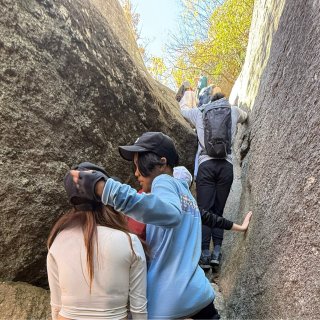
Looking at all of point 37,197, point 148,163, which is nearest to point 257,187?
point 148,163

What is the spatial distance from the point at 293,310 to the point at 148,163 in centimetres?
124

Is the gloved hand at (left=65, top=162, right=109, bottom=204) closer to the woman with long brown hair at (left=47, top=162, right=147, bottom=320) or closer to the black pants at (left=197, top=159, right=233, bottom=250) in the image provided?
the woman with long brown hair at (left=47, top=162, right=147, bottom=320)

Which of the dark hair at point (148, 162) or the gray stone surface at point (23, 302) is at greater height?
the dark hair at point (148, 162)

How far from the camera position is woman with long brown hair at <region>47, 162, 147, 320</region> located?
5.70 feet

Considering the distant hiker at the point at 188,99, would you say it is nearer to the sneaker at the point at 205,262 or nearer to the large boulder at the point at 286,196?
the large boulder at the point at 286,196

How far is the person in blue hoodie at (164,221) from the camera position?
1.59 metres

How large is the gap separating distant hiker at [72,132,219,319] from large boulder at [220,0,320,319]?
607 millimetres

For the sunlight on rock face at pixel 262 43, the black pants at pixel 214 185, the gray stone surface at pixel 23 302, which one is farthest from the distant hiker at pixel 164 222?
the sunlight on rock face at pixel 262 43

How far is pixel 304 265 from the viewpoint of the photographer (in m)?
2.08

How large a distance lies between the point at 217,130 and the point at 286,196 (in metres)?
1.78

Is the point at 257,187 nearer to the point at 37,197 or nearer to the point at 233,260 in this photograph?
the point at 233,260

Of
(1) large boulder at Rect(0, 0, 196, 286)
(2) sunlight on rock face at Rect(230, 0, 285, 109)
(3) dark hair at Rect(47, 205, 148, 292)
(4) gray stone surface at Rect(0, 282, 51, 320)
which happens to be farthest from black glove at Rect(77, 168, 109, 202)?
(2) sunlight on rock face at Rect(230, 0, 285, 109)

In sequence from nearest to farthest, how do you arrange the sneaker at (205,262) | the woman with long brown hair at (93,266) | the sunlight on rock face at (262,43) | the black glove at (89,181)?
the black glove at (89,181)
the woman with long brown hair at (93,266)
the sneaker at (205,262)
the sunlight on rock face at (262,43)

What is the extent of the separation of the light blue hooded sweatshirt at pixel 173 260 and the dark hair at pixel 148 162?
0.39 feet
